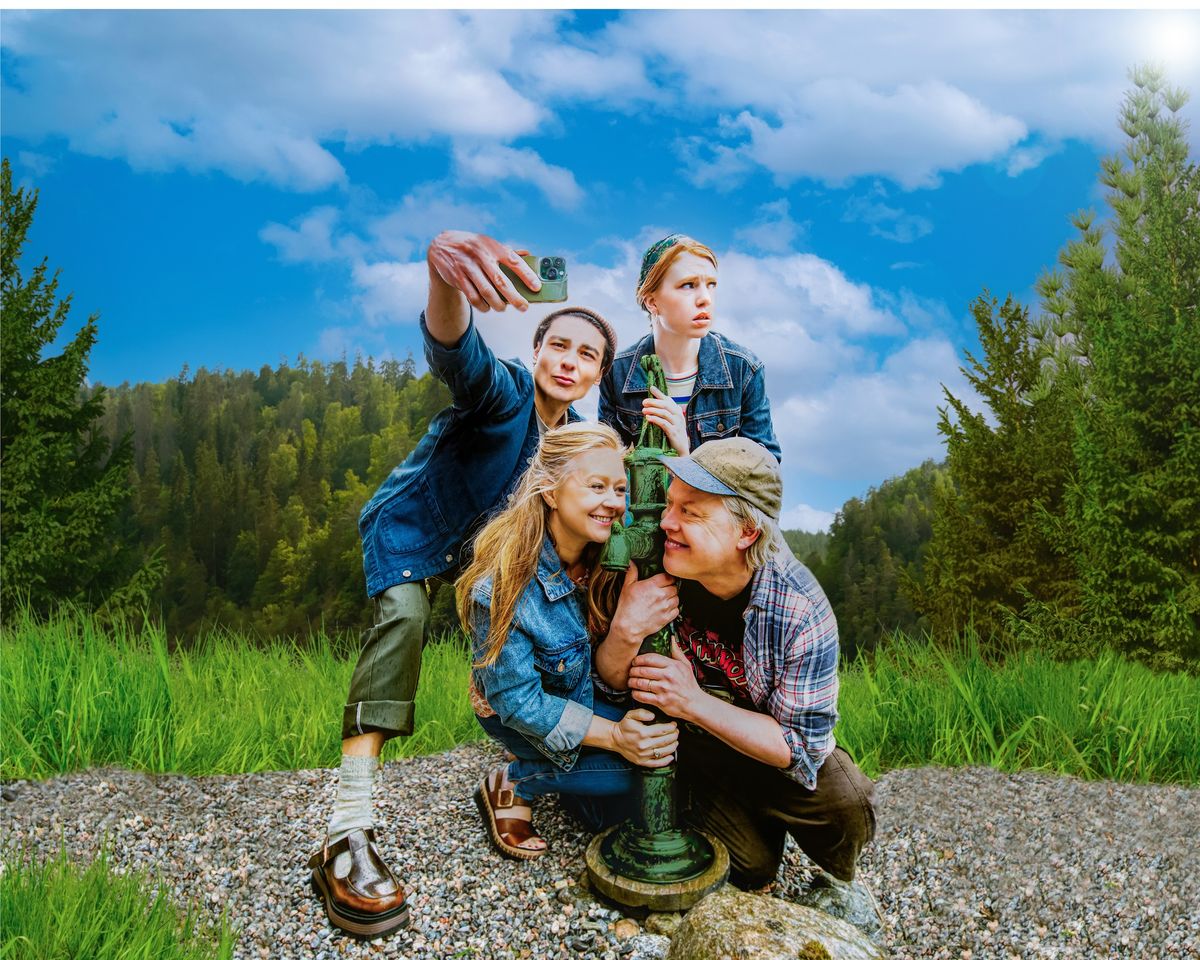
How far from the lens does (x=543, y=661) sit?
3084 mm

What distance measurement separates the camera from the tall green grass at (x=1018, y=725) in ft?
17.1

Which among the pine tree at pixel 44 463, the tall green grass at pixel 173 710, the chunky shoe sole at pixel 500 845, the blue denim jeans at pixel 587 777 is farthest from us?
the pine tree at pixel 44 463

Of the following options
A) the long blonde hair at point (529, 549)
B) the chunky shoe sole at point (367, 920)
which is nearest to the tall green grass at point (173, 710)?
the chunky shoe sole at point (367, 920)

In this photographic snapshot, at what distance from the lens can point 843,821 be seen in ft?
10.8

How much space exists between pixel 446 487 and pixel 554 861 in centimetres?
142

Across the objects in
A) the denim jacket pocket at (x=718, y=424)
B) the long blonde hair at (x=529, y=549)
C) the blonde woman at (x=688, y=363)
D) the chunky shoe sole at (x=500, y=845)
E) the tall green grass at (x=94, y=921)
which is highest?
the blonde woman at (x=688, y=363)

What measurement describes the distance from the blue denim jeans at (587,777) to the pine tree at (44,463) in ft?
32.0

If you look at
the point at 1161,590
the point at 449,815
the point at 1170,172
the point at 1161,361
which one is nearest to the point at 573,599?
the point at 449,815

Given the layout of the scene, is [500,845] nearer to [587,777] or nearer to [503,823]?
[503,823]

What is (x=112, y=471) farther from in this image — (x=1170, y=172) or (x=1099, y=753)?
(x=1170, y=172)

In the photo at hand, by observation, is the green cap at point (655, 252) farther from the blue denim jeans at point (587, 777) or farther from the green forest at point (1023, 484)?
the green forest at point (1023, 484)

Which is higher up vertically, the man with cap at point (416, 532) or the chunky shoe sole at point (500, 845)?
the man with cap at point (416, 532)

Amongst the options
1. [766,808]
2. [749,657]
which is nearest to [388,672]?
[749,657]

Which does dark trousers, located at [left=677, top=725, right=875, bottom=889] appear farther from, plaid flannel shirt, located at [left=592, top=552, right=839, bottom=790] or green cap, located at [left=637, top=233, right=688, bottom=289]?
green cap, located at [left=637, top=233, right=688, bottom=289]
